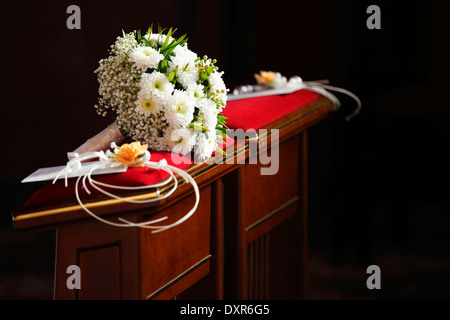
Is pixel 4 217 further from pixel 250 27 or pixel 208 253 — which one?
pixel 208 253

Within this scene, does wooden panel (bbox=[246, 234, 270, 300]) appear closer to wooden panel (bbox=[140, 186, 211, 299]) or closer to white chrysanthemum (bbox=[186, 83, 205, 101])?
wooden panel (bbox=[140, 186, 211, 299])

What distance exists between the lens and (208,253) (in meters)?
2.10

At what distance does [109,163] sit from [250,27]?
3409 mm

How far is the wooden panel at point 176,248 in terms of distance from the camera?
1.68 metres

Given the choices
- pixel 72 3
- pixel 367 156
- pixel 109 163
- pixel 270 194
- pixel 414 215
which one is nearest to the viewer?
pixel 109 163

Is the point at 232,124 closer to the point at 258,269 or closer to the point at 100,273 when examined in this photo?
the point at 258,269

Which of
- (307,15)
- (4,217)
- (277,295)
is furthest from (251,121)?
(4,217)

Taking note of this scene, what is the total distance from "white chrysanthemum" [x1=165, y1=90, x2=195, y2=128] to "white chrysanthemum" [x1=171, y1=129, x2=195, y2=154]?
0.02 meters

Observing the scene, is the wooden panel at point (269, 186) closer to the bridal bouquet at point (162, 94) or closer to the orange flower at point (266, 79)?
the orange flower at point (266, 79)

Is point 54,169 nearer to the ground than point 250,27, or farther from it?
nearer to the ground

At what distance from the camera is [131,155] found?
5.45 ft

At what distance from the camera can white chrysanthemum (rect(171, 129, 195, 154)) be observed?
181cm

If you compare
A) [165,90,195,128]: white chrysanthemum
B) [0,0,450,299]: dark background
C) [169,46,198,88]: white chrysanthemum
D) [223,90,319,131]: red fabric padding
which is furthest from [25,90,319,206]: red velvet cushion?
[0,0,450,299]: dark background

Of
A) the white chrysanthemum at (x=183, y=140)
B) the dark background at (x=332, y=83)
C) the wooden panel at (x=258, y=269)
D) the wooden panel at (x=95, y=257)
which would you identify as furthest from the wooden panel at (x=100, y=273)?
the dark background at (x=332, y=83)
